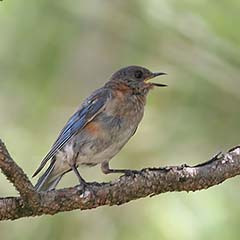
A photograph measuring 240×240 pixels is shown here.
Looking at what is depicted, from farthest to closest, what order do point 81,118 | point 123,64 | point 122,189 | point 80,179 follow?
1. point 123,64
2. point 81,118
3. point 80,179
4. point 122,189

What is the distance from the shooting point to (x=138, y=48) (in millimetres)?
7836

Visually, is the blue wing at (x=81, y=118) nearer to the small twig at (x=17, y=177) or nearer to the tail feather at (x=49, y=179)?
the tail feather at (x=49, y=179)

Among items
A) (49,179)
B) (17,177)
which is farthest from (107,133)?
(17,177)

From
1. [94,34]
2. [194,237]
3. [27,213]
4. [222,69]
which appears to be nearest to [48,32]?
[94,34]

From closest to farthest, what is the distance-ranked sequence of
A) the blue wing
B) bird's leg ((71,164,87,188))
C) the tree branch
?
the tree branch < bird's leg ((71,164,87,188)) < the blue wing

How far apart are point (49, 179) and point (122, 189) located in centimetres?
146

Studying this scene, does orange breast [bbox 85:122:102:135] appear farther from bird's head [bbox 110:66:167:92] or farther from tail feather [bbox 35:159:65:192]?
bird's head [bbox 110:66:167:92]

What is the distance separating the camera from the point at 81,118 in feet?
20.3

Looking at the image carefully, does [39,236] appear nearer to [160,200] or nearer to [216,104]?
[160,200]

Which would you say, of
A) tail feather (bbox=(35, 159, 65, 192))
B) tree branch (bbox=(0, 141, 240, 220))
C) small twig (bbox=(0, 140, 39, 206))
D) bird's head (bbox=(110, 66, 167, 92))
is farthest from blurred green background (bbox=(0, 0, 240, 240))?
small twig (bbox=(0, 140, 39, 206))

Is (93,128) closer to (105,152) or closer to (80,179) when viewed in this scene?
(105,152)

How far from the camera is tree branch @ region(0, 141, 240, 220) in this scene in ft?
14.0

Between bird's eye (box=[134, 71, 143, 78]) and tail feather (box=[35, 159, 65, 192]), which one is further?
bird's eye (box=[134, 71, 143, 78])

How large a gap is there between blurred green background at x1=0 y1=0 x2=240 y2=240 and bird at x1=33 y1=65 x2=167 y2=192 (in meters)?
1.03
